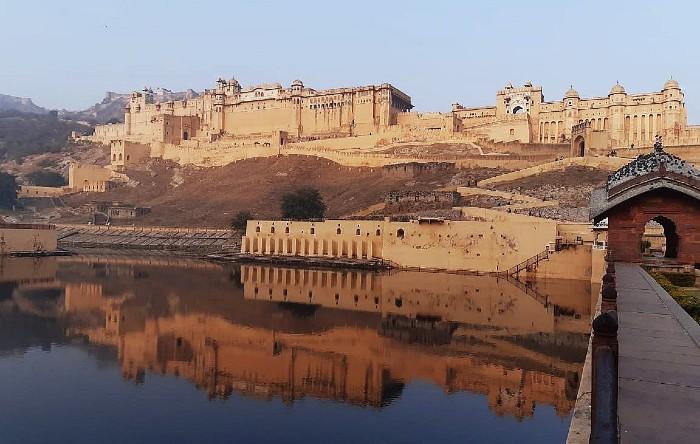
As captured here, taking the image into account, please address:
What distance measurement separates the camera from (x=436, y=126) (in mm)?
62344

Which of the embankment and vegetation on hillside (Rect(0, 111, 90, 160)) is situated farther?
vegetation on hillside (Rect(0, 111, 90, 160))

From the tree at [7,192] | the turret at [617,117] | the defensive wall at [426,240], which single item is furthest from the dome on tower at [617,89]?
the tree at [7,192]

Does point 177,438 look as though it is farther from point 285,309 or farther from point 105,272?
point 105,272

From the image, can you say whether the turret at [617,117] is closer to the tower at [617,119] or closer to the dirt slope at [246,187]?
the tower at [617,119]

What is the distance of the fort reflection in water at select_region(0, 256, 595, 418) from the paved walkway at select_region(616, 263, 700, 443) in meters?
5.73

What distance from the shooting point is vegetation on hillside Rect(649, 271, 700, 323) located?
718 centimetres

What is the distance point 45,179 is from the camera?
7988 centimetres

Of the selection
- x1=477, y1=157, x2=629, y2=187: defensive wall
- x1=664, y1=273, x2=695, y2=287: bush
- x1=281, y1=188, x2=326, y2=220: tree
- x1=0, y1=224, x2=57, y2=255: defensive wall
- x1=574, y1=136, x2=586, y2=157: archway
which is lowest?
x1=0, y1=224, x2=57, y2=255: defensive wall

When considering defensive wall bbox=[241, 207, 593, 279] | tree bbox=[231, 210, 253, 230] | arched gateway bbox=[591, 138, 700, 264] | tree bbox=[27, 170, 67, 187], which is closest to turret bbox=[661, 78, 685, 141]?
defensive wall bbox=[241, 207, 593, 279]

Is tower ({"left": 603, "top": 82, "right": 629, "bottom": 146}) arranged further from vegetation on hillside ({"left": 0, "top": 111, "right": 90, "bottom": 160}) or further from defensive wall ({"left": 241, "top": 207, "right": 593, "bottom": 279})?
vegetation on hillside ({"left": 0, "top": 111, "right": 90, "bottom": 160})

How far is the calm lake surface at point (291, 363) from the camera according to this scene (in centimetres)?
1080

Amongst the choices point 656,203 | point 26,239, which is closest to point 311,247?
point 26,239

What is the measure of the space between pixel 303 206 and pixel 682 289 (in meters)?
37.6

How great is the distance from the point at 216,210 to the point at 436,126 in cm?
2419
